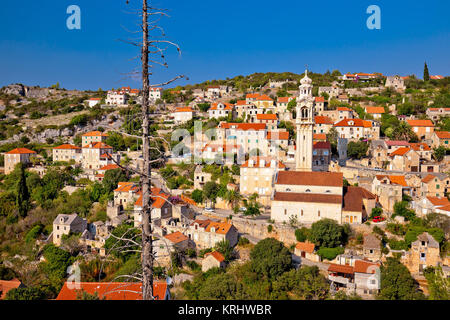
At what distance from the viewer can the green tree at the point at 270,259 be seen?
70.0 ft

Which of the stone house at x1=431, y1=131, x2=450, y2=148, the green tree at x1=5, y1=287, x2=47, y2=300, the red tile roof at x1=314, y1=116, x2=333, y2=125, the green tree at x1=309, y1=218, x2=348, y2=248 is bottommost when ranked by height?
the green tree at x1=5, y1=287, x2=47, y2=300

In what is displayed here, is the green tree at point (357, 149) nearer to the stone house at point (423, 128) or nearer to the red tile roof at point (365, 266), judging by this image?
the stone house at point (423, 128)

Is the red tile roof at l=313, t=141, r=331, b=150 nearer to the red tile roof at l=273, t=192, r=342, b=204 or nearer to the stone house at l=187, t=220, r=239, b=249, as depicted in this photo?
the red tile roof at l=273, t=192, r=342, b=204

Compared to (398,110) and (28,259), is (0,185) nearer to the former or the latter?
(28,259)

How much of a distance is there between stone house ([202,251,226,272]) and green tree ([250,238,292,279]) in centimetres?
202

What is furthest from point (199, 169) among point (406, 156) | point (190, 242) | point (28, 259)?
point (406, 156)

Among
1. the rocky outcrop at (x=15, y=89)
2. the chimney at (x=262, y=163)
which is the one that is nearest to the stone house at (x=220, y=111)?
the chimney at (x=262, y=163)

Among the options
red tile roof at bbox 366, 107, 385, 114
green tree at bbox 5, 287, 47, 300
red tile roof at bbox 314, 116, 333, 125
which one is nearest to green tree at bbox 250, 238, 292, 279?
green tree at bbox 5, 287, 47, 300

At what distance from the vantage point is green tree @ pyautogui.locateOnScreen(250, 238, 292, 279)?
21.3m

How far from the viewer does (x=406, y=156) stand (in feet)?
Result: 112

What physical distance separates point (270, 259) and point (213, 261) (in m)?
3.79

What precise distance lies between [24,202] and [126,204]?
11.7 meters

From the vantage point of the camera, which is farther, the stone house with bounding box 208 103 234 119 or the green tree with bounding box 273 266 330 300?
the stone house with bounding box 208 103 234 119
